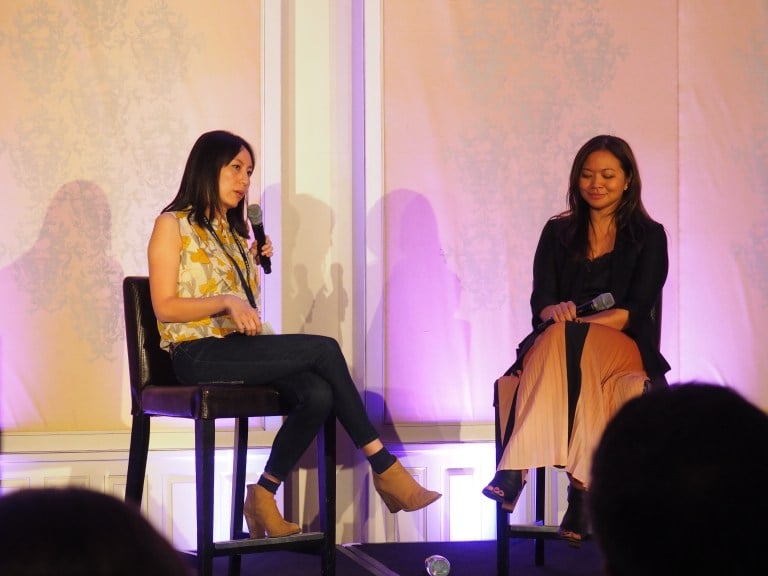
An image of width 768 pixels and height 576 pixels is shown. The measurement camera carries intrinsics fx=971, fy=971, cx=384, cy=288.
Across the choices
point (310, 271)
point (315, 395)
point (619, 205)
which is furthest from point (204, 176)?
point (619, 205)

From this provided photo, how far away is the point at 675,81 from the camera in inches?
163

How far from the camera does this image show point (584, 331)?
9.37ft

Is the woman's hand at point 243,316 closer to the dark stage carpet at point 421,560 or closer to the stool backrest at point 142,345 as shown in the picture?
the stool backrest at point 142,345

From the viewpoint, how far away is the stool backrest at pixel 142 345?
9.70 feet

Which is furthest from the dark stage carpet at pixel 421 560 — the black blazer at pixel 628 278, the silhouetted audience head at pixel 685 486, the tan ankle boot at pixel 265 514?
the silhouetted audience head at pixel 685 486

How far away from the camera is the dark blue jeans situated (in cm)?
283

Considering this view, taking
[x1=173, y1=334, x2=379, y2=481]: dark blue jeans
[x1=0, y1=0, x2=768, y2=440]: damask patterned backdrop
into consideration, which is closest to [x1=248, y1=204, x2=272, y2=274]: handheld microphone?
[x1=173, y1=334, x2=379, y2=481]: dark blue jeans

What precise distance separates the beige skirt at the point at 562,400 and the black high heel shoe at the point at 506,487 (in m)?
0.02

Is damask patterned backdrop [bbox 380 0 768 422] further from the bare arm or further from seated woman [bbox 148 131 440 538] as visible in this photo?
the bare arm

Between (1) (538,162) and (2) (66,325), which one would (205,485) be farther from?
(1) (538,162)

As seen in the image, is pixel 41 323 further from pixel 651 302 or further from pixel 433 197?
pixel 651 302

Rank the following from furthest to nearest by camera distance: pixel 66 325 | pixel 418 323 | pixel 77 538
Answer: pixel 418 323, pixel 66 325, pixel 77 538

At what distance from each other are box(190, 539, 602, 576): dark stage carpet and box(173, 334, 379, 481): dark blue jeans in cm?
49

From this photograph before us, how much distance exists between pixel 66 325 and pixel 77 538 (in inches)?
128
